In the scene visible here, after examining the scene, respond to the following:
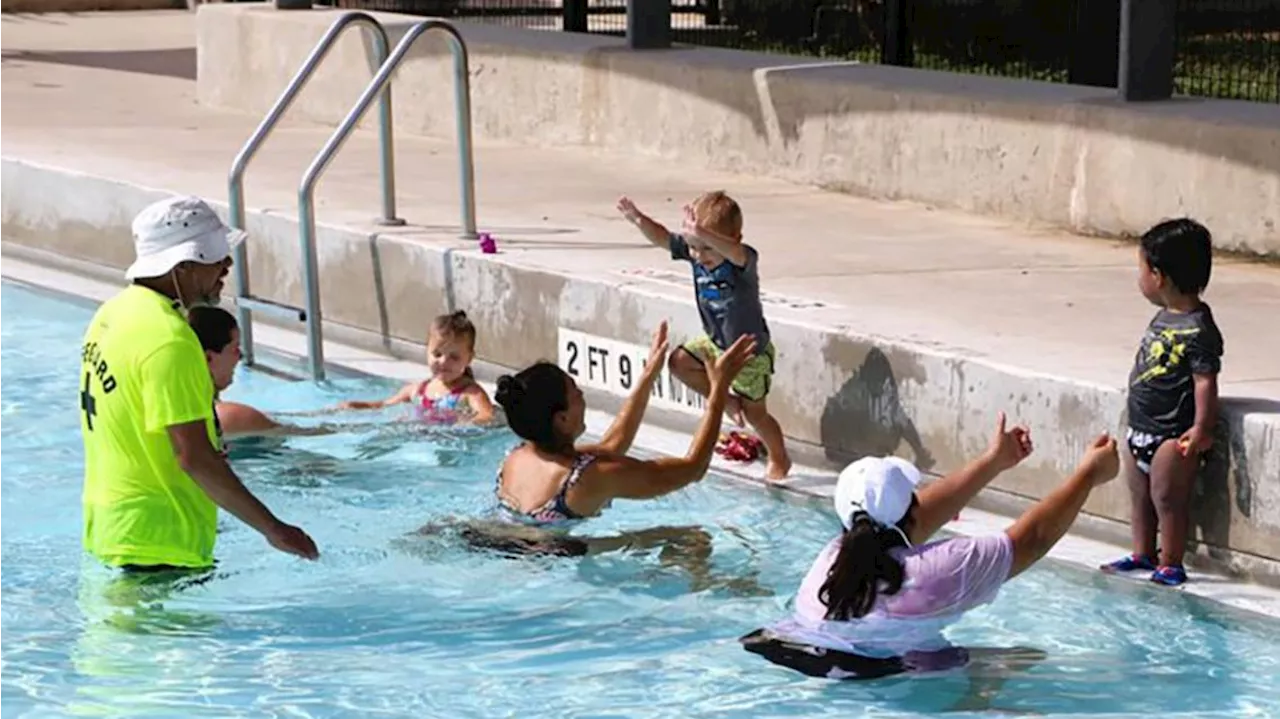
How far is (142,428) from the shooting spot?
22.1 feet

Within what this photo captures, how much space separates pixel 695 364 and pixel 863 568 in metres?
2.75

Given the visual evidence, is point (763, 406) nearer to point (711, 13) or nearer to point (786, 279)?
point (786, 279)

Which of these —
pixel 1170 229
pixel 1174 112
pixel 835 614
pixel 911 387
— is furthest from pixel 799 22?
pixel 835 614

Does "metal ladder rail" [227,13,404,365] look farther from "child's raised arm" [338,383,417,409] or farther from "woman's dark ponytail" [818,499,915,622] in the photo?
"woman's dark ponytail" [818,499,915,622]

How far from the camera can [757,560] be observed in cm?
809

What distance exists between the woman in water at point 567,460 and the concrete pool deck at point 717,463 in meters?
0.94

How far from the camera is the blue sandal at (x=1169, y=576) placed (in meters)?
7.49

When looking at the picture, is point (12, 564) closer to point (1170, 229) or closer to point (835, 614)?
point (835, 614)

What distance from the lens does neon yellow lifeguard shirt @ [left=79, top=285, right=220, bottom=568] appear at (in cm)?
652

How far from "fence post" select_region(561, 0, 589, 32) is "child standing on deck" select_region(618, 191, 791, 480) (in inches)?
273

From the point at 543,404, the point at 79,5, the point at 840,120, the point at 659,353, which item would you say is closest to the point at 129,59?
the point at 79,5

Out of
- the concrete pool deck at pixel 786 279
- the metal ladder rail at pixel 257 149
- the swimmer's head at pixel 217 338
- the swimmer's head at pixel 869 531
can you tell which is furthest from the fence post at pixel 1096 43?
the swimmer's head at pixel 869 531

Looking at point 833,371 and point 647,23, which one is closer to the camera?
point 833,371

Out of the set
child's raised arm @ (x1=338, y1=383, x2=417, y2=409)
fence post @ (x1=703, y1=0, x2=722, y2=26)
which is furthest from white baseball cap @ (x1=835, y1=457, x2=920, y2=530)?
fence post @ (x1=703, y1=0, x2=722, y2=26)
